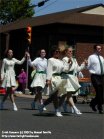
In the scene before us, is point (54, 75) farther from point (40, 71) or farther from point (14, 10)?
point (14, 10)

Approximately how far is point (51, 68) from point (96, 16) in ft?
78.8

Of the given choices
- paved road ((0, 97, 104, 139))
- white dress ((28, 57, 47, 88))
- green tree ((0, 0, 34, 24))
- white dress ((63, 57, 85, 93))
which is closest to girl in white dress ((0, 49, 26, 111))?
white dress ((28, 57, 47, 88))

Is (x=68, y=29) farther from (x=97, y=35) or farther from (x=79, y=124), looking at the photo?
(x=79, y=124)

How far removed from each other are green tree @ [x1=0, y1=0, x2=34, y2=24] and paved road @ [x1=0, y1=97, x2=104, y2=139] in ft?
182

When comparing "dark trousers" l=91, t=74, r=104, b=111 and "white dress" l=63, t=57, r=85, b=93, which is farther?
"dark trousers" l=91, t=74, r=104, b=111

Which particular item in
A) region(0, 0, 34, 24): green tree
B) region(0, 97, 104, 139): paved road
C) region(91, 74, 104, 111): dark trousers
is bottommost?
region(0, 97, 104, 139): paved road

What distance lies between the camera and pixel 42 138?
387 inches

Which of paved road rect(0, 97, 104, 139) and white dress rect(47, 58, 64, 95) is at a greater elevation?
white dress rect(47, 58, 64, 95)

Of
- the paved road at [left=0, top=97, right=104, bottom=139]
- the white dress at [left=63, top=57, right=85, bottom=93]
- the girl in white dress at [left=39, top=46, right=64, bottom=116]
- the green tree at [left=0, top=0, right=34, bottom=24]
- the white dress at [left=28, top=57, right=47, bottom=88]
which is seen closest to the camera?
the paved road at [left=0, top=97, right=104, bottom=139]

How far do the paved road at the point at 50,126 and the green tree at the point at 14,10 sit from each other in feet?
182

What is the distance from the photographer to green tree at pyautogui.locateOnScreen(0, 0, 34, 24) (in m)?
70.3

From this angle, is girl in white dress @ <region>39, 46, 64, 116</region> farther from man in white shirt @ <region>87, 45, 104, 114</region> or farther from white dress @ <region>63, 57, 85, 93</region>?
man in white shirt @ <region>87, 45, 104, 114</region>

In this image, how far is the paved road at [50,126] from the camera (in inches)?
404

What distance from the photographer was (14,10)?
71.9 metres
